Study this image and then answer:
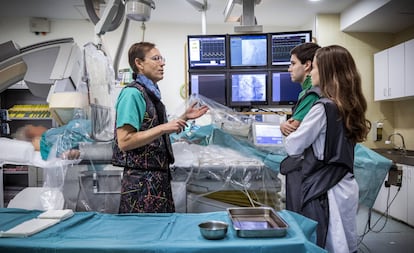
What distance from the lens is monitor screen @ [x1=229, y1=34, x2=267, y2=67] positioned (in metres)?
2.95

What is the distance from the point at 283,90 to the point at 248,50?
513 millimetres

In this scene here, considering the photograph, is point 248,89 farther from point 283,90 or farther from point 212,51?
point 212,51

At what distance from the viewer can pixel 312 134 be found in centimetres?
153

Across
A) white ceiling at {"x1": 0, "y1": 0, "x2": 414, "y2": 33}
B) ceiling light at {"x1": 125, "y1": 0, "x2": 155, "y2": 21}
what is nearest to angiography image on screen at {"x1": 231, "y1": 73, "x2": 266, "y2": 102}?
ceiling light at {"x1": 125, "y1": 0, "x2": 155, "y2": 21}

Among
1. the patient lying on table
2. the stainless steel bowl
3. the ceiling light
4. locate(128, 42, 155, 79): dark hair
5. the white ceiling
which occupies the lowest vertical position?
the stainless steel bowl

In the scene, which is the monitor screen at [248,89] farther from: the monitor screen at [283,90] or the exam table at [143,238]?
the exam table at [143,238]

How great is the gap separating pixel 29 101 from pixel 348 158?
4.66m

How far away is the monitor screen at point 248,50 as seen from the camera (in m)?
2.95

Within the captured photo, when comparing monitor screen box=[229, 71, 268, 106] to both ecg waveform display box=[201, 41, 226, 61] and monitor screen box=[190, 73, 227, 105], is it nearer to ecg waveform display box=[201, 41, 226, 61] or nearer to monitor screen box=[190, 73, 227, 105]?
monitor screen box=[190, 73, 227, 105]

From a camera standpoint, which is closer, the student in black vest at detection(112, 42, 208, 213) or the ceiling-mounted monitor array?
the student in black vest at detection(112, 42, 208, 213)

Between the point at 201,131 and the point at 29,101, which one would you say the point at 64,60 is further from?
the point at 29,101

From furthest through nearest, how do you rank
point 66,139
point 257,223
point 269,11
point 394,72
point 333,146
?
point 269,11, point 394,72, point 66,139, point 333,146, point 257,223

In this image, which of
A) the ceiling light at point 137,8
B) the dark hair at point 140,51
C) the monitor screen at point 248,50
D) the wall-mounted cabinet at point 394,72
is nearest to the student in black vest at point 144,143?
the dark hair at point 140,51

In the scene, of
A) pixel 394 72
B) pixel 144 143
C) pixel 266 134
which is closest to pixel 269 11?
pixel 394 72
